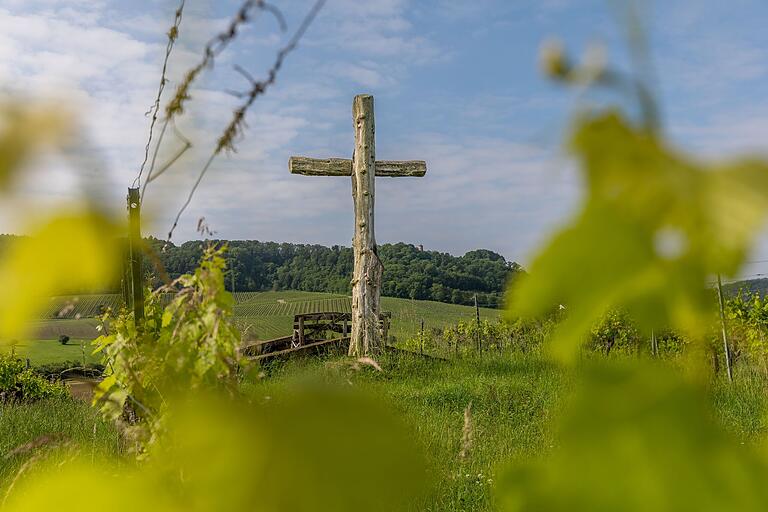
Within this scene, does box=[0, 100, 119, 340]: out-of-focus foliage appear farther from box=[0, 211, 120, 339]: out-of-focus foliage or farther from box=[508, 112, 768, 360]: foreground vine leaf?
box=[508, 112, 768, 360]: foreground vine leaf

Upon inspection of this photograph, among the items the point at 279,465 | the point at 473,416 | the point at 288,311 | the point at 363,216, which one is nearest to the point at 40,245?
the point at 279,465

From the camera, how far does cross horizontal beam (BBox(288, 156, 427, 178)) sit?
651 centimetres

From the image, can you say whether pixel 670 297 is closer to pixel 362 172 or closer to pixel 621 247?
pixel 621 247

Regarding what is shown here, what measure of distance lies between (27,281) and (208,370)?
669mm

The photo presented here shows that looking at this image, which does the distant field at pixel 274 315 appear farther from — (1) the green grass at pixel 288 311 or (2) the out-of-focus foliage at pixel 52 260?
(2) the out-of-focus foliage at pixel 52 260

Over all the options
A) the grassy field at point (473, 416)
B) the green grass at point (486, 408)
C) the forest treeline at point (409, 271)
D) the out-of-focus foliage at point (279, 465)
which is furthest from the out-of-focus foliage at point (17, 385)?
the out-of-focus foliage at point (279, 465)

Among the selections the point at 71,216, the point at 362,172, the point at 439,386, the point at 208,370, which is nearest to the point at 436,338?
the point at 362,172

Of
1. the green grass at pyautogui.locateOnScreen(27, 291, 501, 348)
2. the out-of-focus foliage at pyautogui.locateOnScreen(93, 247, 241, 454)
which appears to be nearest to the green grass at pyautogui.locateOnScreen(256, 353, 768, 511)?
the out-of-focus foliage at pyautogui.locateOnScreen(93, 247, 241, 454)

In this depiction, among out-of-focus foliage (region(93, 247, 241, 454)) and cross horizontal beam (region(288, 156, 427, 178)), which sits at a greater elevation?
cross horizontal beam (region(288, 156, 427, 178))

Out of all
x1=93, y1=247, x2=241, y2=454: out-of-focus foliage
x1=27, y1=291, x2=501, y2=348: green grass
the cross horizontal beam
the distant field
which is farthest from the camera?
x1=27, y1=291, x2=501, y2=348: green grass

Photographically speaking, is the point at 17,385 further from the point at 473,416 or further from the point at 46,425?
the point at 473,416

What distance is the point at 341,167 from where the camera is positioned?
6.76 m

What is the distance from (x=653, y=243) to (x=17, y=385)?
7.78 m

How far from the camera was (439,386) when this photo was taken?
17.0 ft
